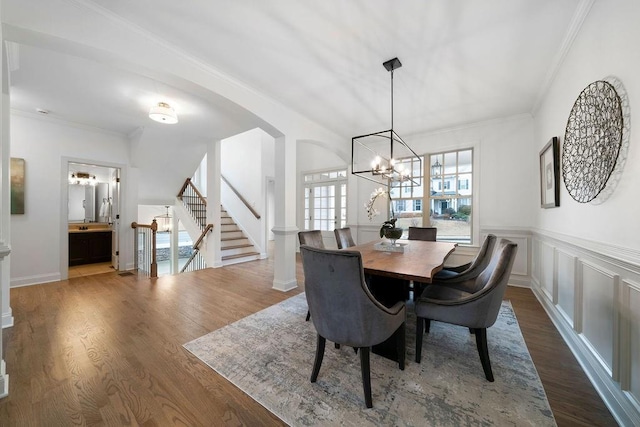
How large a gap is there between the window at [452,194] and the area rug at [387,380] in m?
2.27

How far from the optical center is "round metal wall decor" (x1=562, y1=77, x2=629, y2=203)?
1.48 meters

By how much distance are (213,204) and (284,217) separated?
222cm

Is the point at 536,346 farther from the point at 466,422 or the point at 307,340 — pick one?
the point at 307,340

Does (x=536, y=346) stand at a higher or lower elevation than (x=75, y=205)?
lower

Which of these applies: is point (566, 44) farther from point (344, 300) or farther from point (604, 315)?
point (344, 300)

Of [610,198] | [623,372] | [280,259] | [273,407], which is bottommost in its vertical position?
[273,407]

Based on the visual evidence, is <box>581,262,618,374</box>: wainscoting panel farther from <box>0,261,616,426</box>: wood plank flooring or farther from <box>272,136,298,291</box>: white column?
<box>272,136,298,291</box>: white column

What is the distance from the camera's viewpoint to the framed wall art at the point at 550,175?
8.24 feet

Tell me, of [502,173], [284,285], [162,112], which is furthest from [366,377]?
[502,173]

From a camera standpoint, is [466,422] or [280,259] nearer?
[466,422]

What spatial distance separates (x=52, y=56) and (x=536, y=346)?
5.32 meters

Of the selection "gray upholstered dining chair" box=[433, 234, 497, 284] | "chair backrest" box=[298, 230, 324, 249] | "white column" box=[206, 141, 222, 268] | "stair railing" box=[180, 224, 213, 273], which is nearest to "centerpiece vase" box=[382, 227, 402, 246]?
"gray upholstered dining chair" box=[433, 234, 497, 284]

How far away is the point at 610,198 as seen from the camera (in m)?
1.56

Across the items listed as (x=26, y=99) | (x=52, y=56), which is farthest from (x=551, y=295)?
(x=26, y=99)
